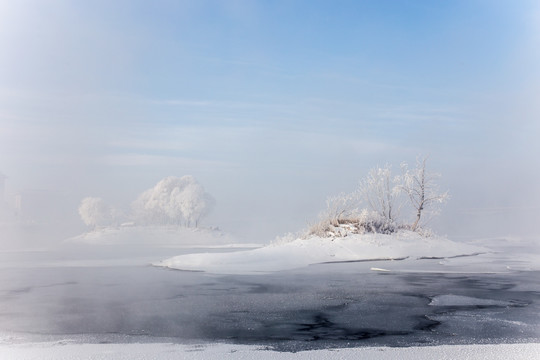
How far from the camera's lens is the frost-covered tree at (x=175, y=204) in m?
53.7

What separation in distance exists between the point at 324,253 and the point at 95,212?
43534 millimetres

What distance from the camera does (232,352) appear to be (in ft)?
17.0

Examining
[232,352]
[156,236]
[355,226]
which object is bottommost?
[232,352]

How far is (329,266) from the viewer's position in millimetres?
16203

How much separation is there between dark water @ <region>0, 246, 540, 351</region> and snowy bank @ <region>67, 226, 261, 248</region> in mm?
32197

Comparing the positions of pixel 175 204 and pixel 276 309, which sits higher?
pixel 175 204

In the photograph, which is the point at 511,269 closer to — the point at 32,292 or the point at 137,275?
the point at 137,275

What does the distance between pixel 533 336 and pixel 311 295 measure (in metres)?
4.21

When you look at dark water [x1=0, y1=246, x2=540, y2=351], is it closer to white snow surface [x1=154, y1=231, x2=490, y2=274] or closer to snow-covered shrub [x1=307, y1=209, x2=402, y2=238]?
white snow surface [x1=154, y1=231, x2=490, y2=274]

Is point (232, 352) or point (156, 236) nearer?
point (232, 352)

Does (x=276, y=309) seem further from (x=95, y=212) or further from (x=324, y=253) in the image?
(x=95, y=212)

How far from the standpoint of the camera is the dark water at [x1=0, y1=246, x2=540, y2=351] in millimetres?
6008

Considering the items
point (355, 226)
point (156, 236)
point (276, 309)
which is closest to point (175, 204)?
point (156, 236)

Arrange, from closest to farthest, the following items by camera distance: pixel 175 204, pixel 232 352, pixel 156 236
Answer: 1. pixel 232 352
2. pixel 156 236
3. pixel 175 204
